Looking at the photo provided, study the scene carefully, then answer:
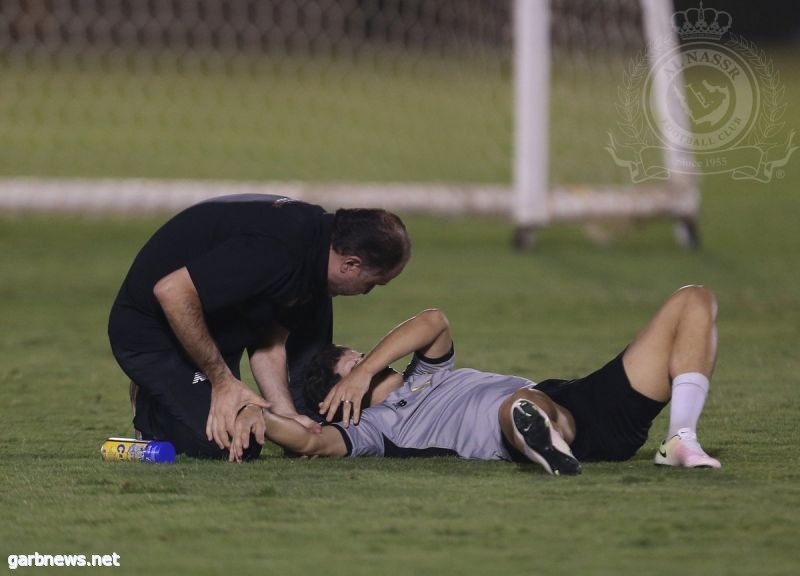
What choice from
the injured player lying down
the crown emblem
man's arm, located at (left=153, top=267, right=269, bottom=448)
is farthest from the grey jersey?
the crown emblem

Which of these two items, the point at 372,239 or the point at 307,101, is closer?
the point at 372,239

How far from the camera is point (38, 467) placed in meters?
4.11

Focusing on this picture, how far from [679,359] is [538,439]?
0.58m

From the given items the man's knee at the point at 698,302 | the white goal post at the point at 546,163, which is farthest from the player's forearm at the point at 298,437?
the white goal post at the point at 546,163

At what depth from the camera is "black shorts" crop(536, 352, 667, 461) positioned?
13.4ft

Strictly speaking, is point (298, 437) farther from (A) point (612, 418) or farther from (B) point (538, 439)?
(A) point (612, 418)

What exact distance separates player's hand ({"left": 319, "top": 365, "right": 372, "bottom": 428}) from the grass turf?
0.18 meters

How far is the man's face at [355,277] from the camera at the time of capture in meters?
4.08

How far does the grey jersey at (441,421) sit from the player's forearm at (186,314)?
489 mm

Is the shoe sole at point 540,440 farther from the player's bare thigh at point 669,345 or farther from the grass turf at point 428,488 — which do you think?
the player's bare thigh at point 669,345

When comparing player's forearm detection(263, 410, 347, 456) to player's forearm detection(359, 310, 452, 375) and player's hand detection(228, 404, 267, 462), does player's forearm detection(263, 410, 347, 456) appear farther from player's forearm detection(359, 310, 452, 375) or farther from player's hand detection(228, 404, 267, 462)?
player's forearm detection(359, 310, 452, 375)

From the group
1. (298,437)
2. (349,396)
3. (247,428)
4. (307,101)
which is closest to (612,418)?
(349,396)

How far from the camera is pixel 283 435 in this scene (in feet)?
13.5

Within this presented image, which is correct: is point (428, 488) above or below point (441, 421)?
below
